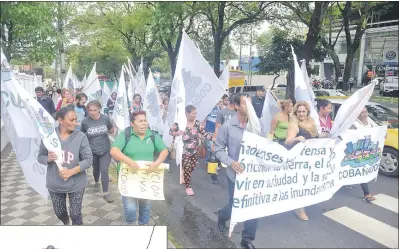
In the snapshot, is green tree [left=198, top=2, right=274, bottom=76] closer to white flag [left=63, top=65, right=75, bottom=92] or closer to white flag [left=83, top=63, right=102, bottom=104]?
white flag [left=83, top=63, right=102, bottom=104]

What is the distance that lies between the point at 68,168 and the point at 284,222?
69.0 inches

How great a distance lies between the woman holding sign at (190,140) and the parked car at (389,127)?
1080 mm

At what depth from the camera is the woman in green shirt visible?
94.3 inches

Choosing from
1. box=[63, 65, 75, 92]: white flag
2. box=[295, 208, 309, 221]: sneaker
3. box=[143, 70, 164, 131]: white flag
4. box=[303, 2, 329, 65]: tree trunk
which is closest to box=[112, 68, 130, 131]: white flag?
box=[63, 65, 75, 92]: white flag

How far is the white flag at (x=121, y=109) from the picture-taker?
229 cm

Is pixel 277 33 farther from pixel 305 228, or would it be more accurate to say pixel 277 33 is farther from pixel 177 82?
pixel 305 228

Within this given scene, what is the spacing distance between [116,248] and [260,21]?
82.1 inches

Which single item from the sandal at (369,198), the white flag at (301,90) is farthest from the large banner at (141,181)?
the sandal at (369,198)

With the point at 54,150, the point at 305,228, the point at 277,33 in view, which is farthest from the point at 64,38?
the point at 305,228

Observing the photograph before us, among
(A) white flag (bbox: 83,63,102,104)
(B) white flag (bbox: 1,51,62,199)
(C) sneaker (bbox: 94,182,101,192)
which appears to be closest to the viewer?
(B) white flag (bbox: 1,51,62,199)

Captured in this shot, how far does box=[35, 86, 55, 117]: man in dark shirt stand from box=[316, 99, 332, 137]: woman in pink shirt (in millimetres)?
1805

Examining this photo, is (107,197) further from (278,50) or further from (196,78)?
(278,50)

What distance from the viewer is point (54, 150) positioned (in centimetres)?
168

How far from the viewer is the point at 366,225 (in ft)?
8.75
